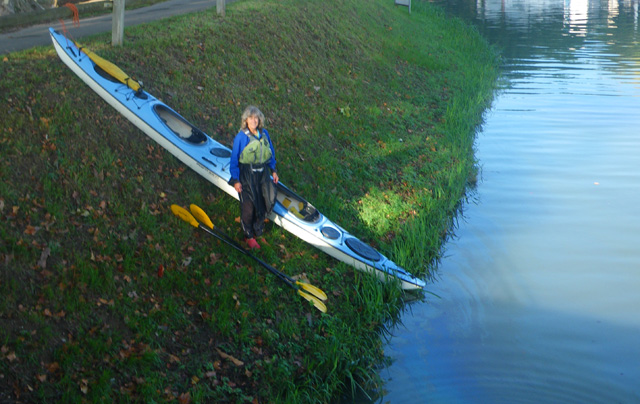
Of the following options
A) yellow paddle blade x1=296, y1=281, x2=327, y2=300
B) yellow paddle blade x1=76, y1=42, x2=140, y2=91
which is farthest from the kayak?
yellow paddle blade x1=296, y1=281, x2=327, y2=300

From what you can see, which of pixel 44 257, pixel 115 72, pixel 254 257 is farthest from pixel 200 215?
pixel 115 72

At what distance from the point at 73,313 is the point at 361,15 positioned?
17.8 meters

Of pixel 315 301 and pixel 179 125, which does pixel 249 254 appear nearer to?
pixel 315 301

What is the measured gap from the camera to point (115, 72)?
10195 mm

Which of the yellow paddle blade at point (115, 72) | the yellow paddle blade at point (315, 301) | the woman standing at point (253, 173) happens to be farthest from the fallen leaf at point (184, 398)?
the yellow paddle blade at point (115, 72)

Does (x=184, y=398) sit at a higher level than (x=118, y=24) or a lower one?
lower

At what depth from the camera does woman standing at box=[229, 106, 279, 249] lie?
8.30 m

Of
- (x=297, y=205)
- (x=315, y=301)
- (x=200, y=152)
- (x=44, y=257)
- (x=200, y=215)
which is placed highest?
(x=200, y=152)

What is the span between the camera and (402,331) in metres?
8.65

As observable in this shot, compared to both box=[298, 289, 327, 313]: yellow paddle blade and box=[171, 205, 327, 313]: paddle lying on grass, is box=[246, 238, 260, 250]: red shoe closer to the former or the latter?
box=[171, 205, 327, 313]: paddle lying on grass

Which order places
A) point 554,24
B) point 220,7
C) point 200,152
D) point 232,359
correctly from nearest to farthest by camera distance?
point 232,359 → point 200,152 → point 220,7 → point 554,24

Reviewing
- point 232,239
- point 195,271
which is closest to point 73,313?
point 195,271

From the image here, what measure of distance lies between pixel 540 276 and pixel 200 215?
5155mm

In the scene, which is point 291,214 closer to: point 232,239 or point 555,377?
point 232,239
